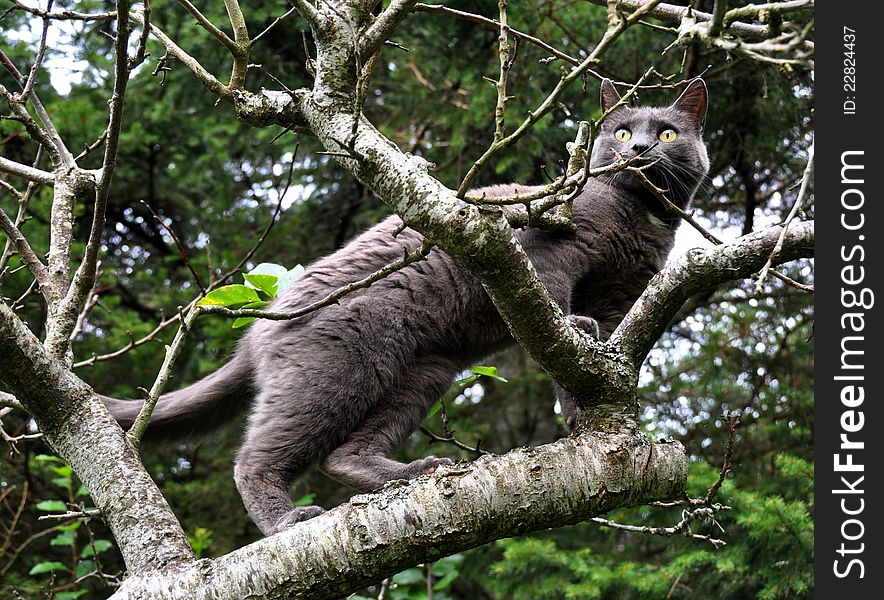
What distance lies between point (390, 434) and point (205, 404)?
64cm

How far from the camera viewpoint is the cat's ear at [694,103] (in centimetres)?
349

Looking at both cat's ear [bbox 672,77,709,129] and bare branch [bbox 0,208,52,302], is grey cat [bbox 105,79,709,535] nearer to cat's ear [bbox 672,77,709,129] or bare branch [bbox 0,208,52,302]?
cat's ear [bbox 672,77,709,129]

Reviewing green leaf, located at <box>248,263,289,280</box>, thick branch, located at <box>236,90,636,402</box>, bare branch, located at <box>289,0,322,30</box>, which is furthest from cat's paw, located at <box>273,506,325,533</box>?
bare branch, located at <box>289,0,322,30</box>

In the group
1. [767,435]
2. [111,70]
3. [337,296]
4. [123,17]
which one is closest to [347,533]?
[337,296]

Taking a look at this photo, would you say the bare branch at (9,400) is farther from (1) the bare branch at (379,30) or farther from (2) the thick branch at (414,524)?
(1) the bare branch at (379,30)

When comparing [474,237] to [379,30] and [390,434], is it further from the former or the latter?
[390,434]

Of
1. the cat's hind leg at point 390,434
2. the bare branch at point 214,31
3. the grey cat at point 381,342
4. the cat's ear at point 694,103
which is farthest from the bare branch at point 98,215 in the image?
the cat's ear at point 694,103

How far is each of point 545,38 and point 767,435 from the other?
2760mm

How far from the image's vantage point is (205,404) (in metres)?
2.83

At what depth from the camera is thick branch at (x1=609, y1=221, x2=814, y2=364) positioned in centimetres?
207

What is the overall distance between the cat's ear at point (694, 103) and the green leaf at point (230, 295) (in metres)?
2.14

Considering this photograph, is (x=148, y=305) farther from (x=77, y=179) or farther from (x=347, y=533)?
(x=347, y=533)

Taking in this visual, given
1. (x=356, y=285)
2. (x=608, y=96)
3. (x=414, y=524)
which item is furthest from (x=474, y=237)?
(x=608, y=96)

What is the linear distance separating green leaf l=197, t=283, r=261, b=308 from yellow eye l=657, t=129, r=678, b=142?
6.49 feet
